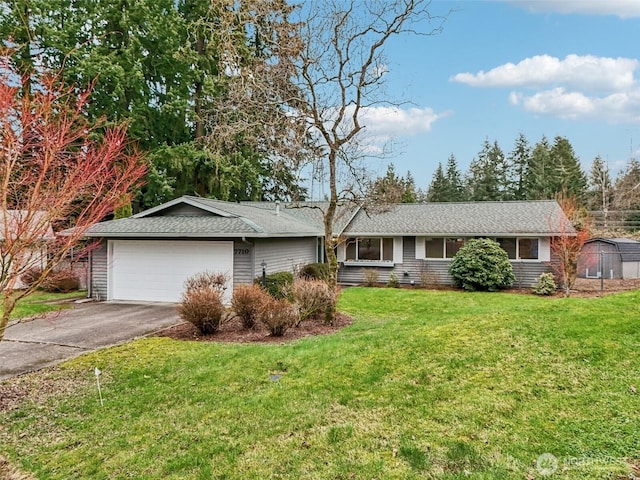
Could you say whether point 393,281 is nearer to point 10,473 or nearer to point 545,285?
point 545,285

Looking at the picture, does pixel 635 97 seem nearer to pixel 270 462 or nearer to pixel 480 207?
pixel 480 207

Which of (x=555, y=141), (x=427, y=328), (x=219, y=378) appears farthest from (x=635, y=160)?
(x=219, y=378)

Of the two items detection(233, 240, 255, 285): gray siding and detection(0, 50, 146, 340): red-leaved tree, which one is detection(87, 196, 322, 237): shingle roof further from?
detection(0, 50, 146, 340): red-leaved tree

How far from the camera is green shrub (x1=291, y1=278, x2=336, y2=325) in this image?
367 inches

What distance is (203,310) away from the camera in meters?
8.30

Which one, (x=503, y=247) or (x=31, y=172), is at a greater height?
(x=31, y=172)

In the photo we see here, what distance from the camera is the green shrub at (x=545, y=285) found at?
14.7 metres

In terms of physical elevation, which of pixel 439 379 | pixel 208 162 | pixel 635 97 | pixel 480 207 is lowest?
pixel 439 379

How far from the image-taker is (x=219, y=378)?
554cm

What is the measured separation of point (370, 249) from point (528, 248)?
6490 millimetres

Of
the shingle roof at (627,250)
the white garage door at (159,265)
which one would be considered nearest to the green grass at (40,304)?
the white garage door at (159,265)

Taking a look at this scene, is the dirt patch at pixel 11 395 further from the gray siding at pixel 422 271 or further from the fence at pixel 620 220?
the fence at pixel 620 220

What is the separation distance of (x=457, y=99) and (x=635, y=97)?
58.6 feet

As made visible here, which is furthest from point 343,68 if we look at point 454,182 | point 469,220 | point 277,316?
point 454,182
